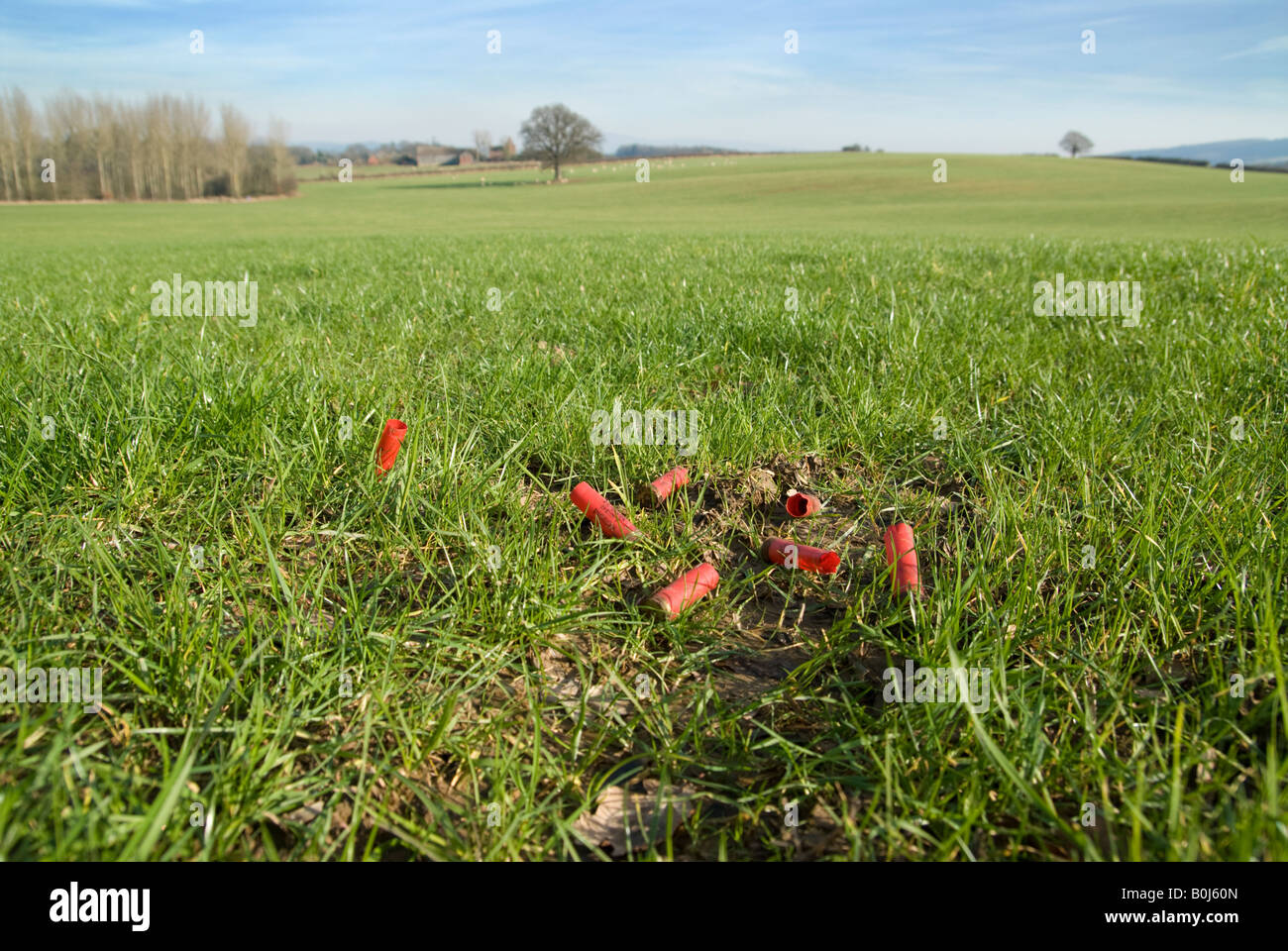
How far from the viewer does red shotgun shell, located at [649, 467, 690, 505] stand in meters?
2.77

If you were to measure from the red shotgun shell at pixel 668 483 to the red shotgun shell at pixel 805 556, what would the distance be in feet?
1.40

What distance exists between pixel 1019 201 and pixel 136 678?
1972 inches

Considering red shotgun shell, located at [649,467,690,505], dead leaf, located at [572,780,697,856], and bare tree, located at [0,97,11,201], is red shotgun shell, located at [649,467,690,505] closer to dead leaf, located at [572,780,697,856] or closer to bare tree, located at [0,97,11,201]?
dead leaf, located at [572,780,697,856]

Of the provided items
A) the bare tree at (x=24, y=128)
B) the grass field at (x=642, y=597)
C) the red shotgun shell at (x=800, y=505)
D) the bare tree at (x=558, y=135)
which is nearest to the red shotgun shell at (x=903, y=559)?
the grass field at (x=642, y=597)

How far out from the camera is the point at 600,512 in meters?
2.62

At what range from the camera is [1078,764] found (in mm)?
1650

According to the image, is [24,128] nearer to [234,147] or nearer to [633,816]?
[234,147]

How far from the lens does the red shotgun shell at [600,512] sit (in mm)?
2566

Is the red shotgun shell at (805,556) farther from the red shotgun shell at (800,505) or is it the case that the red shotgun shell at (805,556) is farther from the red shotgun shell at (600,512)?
the red shotgun shell at (600,512)

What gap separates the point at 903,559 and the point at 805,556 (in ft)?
1.02

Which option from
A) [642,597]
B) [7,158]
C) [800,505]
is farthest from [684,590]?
[7,158]

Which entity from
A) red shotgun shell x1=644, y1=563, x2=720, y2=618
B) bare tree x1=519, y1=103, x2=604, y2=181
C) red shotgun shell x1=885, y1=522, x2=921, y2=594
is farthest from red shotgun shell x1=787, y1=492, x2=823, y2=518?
bare tree x1=519, y1=103, x2=604, y2=181
